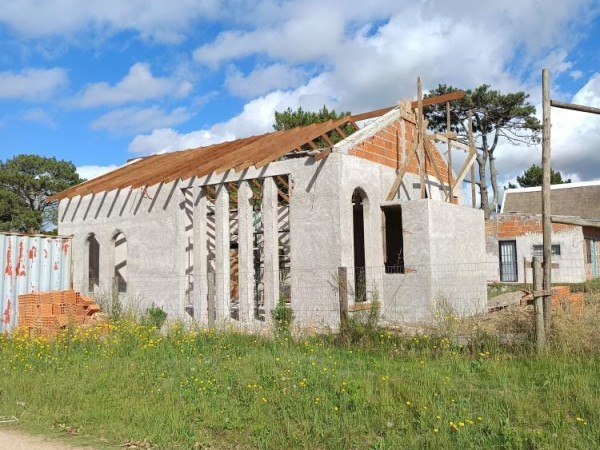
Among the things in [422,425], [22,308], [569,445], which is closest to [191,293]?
[22,308]

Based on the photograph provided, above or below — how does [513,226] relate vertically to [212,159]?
below

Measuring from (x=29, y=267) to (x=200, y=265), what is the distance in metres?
4.82

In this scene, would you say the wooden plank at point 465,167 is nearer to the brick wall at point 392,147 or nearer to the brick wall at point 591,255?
the brick wall at point 392,147

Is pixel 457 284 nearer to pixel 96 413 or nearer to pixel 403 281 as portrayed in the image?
pixel 403 281

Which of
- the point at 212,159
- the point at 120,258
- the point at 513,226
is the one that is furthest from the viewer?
the point at 513,226

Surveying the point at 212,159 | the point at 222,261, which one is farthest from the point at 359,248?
the point at 212,159

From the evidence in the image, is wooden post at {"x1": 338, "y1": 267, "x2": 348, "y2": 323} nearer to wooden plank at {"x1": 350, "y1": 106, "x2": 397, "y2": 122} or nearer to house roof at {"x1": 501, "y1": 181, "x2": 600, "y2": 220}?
wooden plank at {"x1": 350, "y1": 106, "x2": 397, "y2": 122}

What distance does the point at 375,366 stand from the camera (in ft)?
26.3

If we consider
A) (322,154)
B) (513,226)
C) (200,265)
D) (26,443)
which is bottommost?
(26,443)

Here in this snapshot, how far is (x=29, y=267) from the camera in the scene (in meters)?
16.2

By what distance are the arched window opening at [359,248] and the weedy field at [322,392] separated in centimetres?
448

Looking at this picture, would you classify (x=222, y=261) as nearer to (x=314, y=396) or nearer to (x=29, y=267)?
(x=29, y=267)

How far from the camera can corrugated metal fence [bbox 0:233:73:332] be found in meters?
15.5

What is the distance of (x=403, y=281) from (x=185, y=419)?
334 inches
